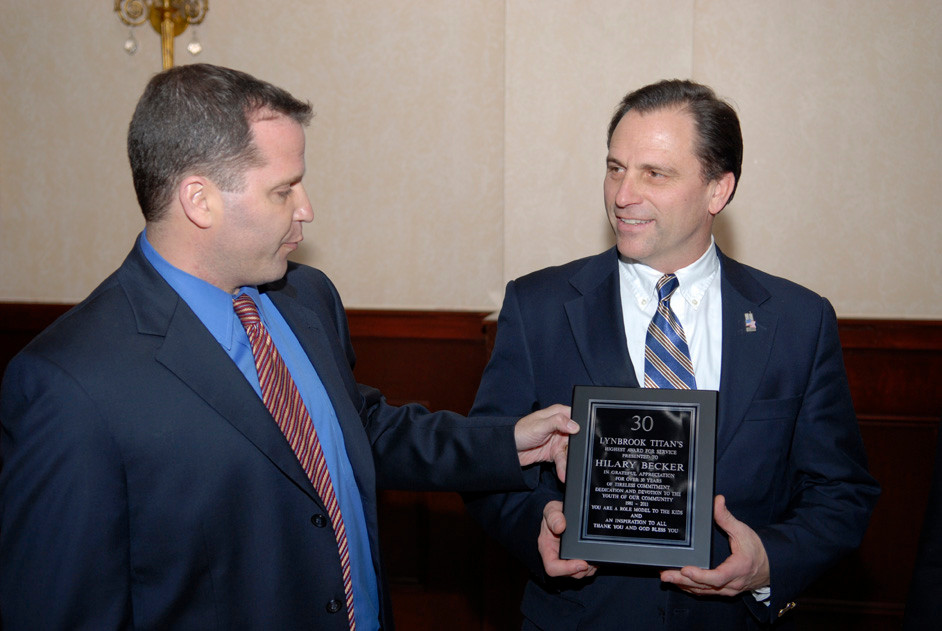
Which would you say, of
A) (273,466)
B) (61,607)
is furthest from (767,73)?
(61,607)

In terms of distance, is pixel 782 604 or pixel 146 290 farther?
pixel 782 604

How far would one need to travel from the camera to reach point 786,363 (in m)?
2.11

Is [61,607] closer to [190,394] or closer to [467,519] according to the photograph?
[190,394]

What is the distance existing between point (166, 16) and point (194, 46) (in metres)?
0.18

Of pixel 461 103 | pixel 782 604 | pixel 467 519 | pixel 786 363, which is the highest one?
pixel 461 103

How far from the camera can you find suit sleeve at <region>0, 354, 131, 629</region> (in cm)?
148

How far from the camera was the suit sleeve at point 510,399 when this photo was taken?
2.19 m

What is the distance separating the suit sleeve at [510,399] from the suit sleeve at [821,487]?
1.85 feet

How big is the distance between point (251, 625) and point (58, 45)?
10.7ft

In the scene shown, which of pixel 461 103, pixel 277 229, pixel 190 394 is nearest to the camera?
pixel 190 394

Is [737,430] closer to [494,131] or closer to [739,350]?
[739,350]

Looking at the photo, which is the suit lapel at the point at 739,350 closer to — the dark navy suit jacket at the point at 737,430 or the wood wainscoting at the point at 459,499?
the dark navy suit jacket at the point at 737,430

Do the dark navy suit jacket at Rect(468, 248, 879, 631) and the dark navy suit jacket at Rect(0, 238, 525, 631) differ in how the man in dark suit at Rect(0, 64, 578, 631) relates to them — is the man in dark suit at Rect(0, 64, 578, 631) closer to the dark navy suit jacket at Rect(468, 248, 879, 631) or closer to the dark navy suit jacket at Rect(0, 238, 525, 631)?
the dark navy suit jacket at Rect(0, 238, 525, 631)

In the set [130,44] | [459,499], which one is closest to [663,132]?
[459,499]
